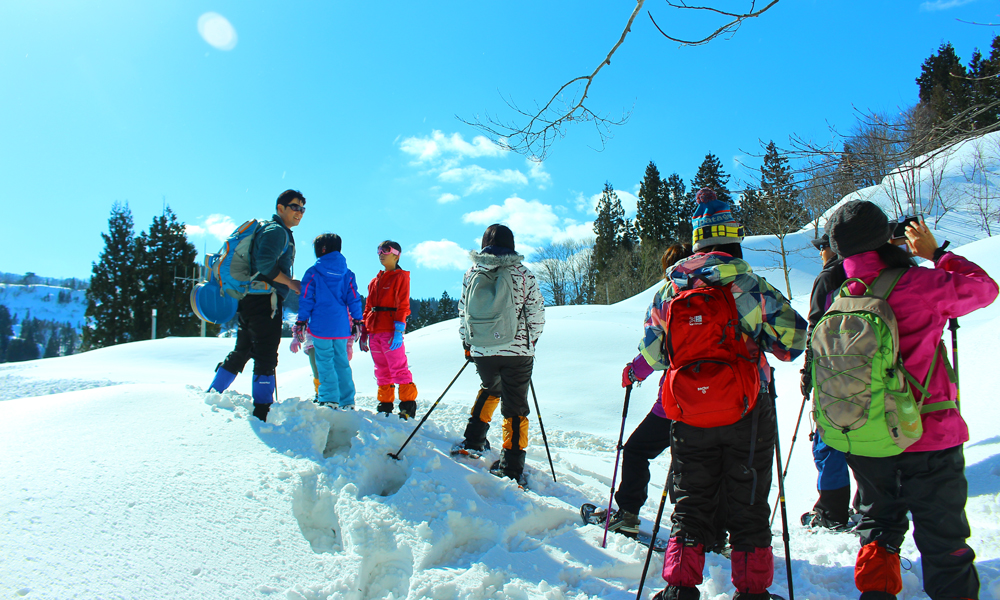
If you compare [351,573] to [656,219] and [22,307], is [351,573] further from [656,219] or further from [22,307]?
[22,307]

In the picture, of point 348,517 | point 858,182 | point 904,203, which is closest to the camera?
point 348,517

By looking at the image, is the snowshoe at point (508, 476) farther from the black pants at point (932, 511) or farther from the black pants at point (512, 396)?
the black pants at point (932, 511)

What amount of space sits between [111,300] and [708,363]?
124 ft

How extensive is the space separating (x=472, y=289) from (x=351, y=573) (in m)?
2.02

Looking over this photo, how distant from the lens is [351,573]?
2.18m

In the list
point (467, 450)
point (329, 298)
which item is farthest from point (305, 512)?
point (329, 298)

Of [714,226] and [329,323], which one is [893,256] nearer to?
[714,226]

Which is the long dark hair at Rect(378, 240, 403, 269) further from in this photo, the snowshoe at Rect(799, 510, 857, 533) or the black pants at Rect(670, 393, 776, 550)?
the snowshoe at Rect(799, 510, 857, 533)

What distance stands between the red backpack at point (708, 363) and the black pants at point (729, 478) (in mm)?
92

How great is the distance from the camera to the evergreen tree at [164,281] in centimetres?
3053

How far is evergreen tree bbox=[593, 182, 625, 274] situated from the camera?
168ft

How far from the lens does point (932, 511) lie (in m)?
1.98

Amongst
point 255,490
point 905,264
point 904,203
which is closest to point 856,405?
point 905,264

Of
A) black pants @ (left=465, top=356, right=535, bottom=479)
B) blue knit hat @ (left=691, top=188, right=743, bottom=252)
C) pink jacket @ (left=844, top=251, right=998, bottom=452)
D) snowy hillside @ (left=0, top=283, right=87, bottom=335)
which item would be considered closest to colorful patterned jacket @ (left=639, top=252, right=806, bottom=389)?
blue knit hat @ (left=691, top=188, right=743, bottom=252)
